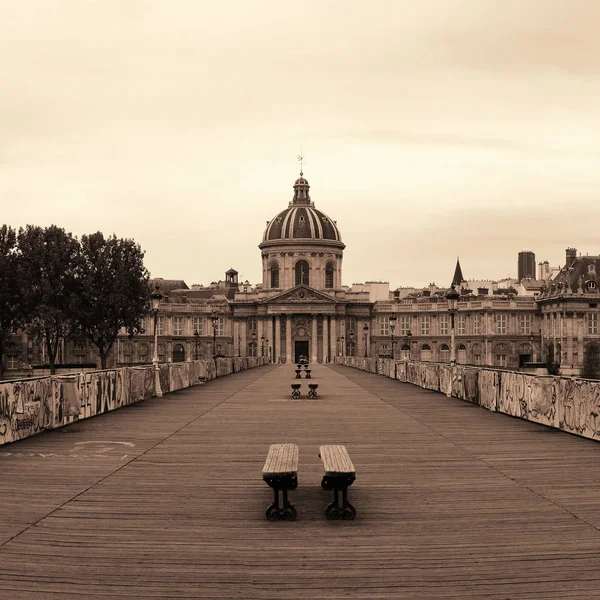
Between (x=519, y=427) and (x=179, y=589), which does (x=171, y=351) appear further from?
(x=179, y=589)

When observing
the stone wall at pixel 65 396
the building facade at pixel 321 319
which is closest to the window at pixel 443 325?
the building facade at pixel 321 319

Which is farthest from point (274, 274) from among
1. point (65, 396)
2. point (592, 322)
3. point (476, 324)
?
point (65, 396)

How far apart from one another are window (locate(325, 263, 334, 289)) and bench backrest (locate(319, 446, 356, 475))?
391ft

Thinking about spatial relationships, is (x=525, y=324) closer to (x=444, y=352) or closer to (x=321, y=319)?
A: (x=444, y=352)

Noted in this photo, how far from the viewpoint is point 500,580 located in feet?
27.0

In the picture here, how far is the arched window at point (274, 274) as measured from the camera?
5182 inches

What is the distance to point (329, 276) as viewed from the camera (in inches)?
5207

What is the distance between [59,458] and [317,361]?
365 ft

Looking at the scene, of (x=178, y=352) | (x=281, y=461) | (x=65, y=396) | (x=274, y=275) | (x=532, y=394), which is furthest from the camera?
(x=178, y=352)

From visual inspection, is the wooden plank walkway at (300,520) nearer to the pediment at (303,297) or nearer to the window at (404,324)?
the pediment at (303,297)

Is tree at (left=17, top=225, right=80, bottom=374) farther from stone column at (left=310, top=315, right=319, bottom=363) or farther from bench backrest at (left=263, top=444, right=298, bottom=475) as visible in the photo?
bench backrest at (left=263, top=444, right=298, bottom=475)

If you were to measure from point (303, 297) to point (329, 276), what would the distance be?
23.0 feet

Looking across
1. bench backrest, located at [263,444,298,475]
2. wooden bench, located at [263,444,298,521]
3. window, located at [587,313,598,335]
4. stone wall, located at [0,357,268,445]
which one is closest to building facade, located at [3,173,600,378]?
window, located at [587,313,598,335]

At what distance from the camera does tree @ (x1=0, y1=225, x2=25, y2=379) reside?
70.5m
